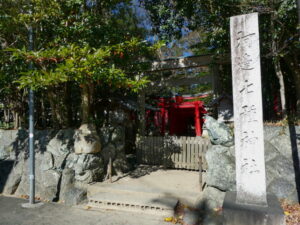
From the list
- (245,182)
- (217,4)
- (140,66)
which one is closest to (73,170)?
(140,66)

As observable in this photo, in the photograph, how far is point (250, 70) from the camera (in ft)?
13.0

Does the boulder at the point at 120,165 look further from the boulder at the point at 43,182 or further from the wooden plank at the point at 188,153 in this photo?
the wooden plank at the point at 188,153

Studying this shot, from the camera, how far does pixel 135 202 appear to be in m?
5.61

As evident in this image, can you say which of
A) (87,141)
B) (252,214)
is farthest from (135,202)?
(252,214)

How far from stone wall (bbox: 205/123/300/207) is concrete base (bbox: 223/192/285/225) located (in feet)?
5.71

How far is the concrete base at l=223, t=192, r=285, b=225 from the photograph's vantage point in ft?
11.3

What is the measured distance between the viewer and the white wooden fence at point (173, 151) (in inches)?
334

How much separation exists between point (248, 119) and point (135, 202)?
3.20 meters

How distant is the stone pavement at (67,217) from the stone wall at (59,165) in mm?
544

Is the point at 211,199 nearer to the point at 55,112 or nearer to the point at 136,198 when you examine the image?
the point at 136,198

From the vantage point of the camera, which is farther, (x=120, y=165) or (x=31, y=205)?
(x=120, y=165)

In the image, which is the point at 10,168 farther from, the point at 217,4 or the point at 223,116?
the point at 217,4

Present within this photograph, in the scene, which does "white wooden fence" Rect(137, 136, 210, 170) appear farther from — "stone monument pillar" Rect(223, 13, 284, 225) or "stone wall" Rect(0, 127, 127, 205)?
"stone monument pillar" Rect(223, 13, 284, 225)

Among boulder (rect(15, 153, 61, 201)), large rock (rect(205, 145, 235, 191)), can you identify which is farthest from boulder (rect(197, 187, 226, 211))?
boulder (rect(15, 153, 61, 201))
